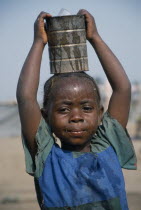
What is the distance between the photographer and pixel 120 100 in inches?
143

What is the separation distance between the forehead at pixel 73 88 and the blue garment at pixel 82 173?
0.77 ft

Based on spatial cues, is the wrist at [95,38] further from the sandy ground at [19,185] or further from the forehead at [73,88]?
the sandy ground at [19,185]

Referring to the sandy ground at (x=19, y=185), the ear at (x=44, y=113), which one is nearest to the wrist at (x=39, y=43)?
the ear at (x=44, y=113)

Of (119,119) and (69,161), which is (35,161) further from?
(119,119)

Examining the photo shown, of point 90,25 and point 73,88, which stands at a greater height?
point 90,25

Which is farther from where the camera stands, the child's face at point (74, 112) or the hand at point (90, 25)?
the hand at point (90, 25)

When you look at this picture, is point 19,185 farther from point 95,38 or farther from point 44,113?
point 95,38

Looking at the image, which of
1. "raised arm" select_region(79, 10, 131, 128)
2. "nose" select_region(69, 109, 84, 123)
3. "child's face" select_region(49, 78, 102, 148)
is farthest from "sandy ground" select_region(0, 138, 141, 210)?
"nose" select_region(69, 109, 84, 123)

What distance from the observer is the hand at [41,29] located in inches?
143

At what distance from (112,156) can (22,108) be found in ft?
2.29

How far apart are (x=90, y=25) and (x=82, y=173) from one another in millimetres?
1067

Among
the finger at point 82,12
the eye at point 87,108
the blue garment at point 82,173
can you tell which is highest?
the finger at point 82,12

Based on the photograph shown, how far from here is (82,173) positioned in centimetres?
341

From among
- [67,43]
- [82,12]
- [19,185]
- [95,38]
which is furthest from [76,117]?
[19,185]
